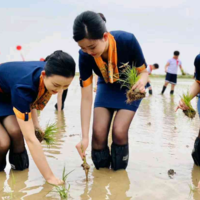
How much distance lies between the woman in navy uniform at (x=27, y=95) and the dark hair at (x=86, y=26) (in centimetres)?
24

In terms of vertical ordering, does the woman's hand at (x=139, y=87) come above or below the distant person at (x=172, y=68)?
above

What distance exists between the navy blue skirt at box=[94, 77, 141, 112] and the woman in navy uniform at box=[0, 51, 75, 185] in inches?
27.0

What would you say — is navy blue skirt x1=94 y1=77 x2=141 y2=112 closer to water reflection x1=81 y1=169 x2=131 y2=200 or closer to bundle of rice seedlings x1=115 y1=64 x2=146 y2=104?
bundle of rice seedlings x1=115 y1=64 x2=146 y2=104

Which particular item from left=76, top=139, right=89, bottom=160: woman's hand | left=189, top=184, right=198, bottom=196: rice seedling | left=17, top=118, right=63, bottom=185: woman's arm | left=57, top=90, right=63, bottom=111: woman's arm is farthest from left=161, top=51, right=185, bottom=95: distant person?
left=17, top=118, right=63, bottom=185: woman's arm

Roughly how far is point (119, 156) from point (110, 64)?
96 centimetres

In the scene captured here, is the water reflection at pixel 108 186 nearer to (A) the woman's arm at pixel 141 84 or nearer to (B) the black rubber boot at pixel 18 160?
(B) the black rubber boot at pixel 18 160

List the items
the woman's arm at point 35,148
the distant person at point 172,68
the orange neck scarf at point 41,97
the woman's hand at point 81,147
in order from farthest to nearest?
the distant person at point 172,68
the woman's hand at point 81,147
the orange neck scarf at point 41,97
the woman's arm at point 35,148

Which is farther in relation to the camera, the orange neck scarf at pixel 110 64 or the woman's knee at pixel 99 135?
the woman's knee at pixel 99 135

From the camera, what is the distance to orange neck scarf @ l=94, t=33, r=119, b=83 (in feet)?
11.2

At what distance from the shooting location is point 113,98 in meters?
3.64

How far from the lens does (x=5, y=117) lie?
347cm

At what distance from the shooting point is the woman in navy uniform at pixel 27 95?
2889 mm

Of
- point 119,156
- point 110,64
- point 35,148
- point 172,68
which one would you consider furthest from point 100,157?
point 172,68

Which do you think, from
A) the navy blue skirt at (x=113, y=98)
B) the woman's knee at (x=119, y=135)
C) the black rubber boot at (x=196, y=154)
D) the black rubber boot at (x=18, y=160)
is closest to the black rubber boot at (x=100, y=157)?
the woman's knee at (x=119, y=135)
